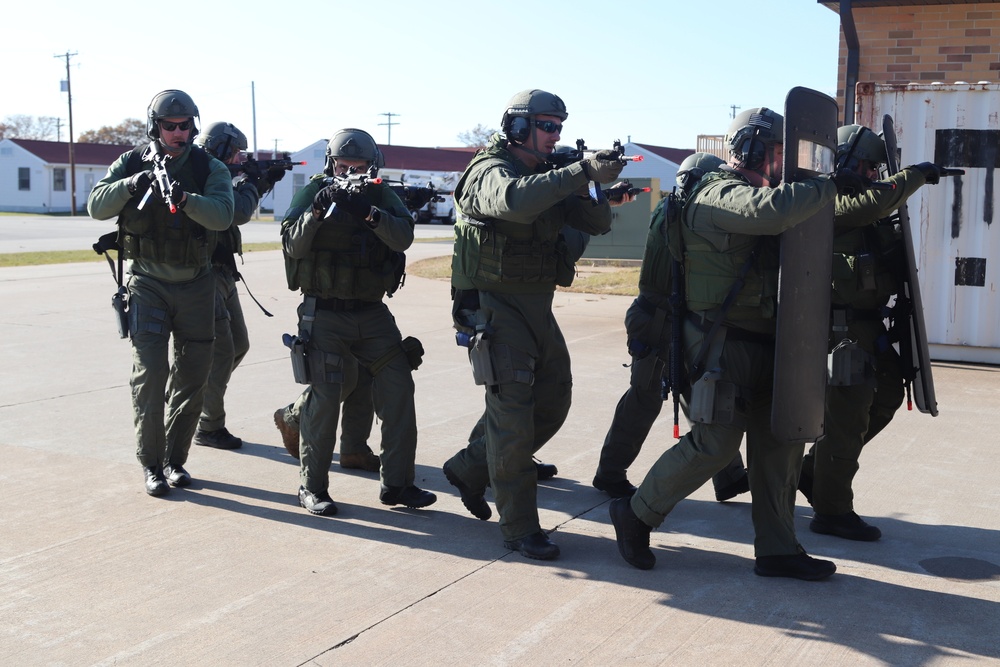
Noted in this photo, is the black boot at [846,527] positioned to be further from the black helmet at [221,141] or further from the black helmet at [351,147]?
the black helmet at [221,141]

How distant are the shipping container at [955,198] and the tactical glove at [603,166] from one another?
562 cm

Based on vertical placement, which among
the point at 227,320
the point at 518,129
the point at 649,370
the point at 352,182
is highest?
the point at 518,129

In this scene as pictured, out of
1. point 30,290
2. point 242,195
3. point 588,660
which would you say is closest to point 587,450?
point 242,195

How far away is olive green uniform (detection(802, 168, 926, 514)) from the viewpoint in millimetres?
4766

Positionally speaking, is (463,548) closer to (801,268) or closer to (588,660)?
(588,660)

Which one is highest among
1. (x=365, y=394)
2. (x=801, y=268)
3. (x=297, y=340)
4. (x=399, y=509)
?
(x=801, y=268)

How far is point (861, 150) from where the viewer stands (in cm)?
484

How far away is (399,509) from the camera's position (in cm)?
535

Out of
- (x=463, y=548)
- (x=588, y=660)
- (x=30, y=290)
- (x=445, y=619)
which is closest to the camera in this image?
(x=588, y=660)

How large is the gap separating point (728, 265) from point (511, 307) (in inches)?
39.3

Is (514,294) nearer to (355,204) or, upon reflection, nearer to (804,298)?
(355,204)

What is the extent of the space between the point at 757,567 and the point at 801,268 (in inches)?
49.2

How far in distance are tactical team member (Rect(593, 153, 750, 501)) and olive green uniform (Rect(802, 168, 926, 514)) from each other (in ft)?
2.04

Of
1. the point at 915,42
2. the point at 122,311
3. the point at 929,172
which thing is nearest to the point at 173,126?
the point at 122,311
